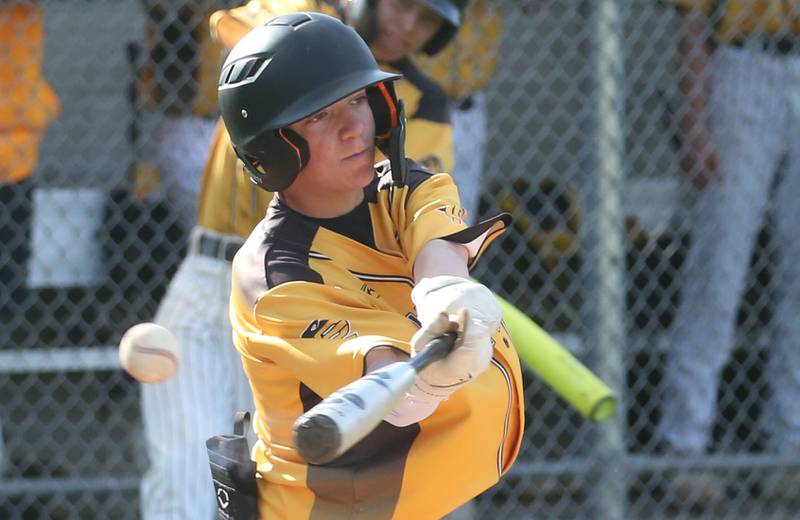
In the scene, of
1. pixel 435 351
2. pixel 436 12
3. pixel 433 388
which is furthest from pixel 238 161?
pixel 435 351

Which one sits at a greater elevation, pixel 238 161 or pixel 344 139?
pixel 344 139

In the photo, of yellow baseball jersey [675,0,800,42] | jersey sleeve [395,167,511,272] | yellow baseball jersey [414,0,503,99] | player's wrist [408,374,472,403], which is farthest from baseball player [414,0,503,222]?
player's wrist [408,374,472,403]

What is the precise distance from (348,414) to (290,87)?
2.51 feet

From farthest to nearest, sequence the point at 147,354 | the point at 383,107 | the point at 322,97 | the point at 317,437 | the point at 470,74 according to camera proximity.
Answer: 1. the point at 470,74
2. the point at 147,354
3. the point at 383,107
4. the point at 322,97
5. the point at 317,437

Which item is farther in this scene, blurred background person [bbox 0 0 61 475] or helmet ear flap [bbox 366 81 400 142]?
blurred background person [bbox 0 0 61 475]

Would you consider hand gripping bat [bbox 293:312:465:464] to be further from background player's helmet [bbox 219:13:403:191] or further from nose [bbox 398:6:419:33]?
nose [bbox 398:6:419:33]

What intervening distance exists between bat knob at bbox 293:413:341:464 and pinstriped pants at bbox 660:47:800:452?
3.16 m

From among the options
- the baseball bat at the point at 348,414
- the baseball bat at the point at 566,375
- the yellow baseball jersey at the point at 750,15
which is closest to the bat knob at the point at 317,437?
the baseball bat at the point at 348,414

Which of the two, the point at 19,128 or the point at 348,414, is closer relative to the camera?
the point at 348,414

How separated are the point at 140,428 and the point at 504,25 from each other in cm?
216

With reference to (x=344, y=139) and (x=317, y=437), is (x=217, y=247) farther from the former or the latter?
(x=317, y=437)

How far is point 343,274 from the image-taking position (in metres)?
2.35

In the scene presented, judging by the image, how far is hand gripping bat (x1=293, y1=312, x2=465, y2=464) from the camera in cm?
164

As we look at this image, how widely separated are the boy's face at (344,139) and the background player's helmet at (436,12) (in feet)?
3.74
